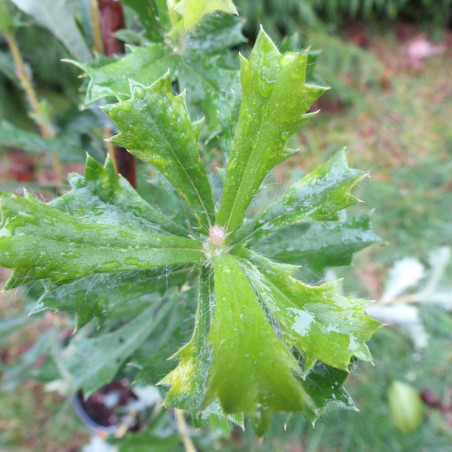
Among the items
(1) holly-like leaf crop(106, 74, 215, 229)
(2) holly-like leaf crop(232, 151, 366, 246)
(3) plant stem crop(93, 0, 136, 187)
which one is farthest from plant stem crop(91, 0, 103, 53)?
(2) holly-like leaf crop(232, 151, 366, 246)

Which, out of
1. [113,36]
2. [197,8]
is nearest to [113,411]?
[113,36]

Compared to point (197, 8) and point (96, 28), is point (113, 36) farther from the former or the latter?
point (197, 8)

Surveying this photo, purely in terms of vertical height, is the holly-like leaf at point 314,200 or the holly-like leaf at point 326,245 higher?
the holly-like leaf at point 314,200

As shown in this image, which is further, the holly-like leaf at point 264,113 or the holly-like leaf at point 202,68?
the holly-like leaf at point 202,68

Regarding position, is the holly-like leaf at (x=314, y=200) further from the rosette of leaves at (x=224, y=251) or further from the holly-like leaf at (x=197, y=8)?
the holly-like leaf at (x=197, y=8)

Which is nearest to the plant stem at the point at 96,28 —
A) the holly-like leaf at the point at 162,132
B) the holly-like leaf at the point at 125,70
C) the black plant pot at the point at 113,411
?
the holly-like leaf at the point at 125,70

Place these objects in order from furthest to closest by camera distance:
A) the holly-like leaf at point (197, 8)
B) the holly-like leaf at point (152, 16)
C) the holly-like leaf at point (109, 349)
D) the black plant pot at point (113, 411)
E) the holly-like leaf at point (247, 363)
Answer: the black plant pot at point (113, 411) < the holly-like leaf at point (109, 349) < the holly-like leaf at point (152, 16) < the holly-like leaf at point (197, 8) < the holly-like leaf at point (247, 363)

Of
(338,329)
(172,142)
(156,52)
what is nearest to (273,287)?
(338,329)

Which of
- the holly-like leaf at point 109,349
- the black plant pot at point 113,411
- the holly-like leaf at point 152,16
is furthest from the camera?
the black plant pot at point 113,411
